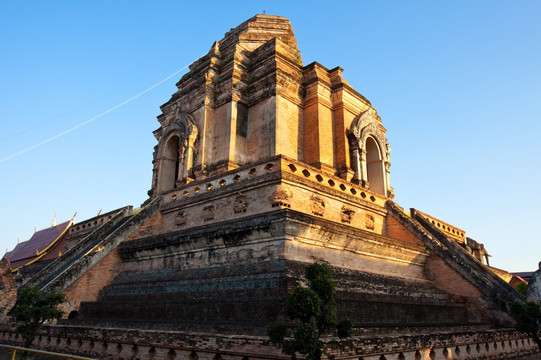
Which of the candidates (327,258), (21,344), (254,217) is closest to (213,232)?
(254,217)

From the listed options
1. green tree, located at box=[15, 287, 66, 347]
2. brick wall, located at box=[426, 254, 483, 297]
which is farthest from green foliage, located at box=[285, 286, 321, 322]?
brick wall, located at box=[426, 254, 483, 297]

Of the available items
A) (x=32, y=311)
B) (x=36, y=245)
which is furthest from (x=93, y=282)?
(x=36, y=245)

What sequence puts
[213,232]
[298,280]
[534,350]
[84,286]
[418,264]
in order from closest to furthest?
[298,280], [213,232], [534,350], [84,286], [418,264]

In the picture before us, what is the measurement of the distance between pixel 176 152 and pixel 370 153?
936 centimetres

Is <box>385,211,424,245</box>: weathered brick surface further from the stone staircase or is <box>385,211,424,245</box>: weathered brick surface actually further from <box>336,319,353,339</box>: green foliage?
<box>336,319,353,339</box>: green foliage

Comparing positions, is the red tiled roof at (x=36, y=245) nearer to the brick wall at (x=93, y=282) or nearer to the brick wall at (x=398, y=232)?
the brick wall at (x=93, y=282)

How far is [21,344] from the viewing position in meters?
10.8

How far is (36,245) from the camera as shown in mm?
26234

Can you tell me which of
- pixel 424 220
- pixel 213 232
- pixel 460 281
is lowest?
pixel 460 281

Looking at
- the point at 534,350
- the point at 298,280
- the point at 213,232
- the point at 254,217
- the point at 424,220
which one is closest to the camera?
the point at 298,280

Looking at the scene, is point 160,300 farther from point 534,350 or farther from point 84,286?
point 534,350

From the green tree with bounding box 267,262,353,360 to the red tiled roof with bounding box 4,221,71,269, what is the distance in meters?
22.3

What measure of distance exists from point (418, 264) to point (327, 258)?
190 inches

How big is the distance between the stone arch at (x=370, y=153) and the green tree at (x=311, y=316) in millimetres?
11589
